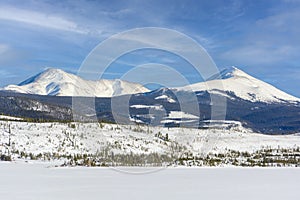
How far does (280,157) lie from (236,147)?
7530 millimetres

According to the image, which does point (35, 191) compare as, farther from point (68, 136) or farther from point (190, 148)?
point (190, 148)

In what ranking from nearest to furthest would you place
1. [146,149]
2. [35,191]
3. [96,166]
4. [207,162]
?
[35,191] → [96,166] → [207,162] → [146,149]

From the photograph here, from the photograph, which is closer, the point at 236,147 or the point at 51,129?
the point at 51,129

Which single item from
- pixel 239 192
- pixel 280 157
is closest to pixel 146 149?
pixel 280 157

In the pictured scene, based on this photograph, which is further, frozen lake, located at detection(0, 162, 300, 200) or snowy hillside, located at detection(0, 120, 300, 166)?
snowy hillside, located at detection(0, 120, 300, 166)

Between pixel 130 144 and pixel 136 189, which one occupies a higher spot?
pixel 130 144

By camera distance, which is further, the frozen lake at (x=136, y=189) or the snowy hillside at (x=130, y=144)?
the snowy hillside at (x=130, y=144)

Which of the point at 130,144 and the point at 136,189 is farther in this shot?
the point at 130,144

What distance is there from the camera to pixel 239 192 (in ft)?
48.8

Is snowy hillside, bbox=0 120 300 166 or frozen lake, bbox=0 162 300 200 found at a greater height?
snowy hillside, bbox=0 120 300 166

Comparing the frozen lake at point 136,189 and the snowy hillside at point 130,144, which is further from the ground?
the snowy hillside at point 130,144

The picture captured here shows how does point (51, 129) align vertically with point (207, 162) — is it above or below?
above

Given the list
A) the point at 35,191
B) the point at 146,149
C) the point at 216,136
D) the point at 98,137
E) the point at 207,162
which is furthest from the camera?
the point at 216,136

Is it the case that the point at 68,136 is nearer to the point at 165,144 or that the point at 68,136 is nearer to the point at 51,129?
the point at 51,129
